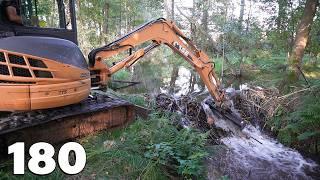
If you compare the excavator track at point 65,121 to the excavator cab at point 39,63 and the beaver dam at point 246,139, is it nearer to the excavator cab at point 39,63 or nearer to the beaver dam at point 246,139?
the excavator cab at point 39,63

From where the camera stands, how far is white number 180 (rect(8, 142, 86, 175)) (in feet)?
13.3

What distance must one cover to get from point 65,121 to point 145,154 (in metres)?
1.31

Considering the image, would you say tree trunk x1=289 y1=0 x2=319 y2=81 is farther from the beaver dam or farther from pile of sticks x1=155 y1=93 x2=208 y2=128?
pile of sticks x1=155 y1=93 x2=208 y2=128

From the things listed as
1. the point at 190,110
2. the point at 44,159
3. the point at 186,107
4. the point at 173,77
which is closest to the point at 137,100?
the point at 186,107

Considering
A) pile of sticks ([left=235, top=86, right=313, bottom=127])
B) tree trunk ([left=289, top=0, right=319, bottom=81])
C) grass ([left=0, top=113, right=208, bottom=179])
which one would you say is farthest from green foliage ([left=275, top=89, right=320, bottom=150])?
tree trunk ([left=289, top=0, right=319, bottom=81])

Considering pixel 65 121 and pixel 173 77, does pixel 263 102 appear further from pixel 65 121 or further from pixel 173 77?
pixel 173 77

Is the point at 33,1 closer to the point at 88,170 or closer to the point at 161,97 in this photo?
the point at 88,170

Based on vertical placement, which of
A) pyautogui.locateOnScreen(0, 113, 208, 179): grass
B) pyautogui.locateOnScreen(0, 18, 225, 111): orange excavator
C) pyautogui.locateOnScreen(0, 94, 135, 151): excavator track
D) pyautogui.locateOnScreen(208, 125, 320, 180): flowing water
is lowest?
pyautogui.locateOnScreen(208, 125, 320, 180): flowing water

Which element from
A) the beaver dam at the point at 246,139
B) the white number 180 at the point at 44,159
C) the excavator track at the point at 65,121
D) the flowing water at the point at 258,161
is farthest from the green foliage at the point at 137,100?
the white number 180 at the point at 44,159

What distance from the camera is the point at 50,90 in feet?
14.8

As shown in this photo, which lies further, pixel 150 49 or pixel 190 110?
pixel 190 110

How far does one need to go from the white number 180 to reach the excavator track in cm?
20

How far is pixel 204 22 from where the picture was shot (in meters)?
20.1

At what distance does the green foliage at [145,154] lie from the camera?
4.41 metres
